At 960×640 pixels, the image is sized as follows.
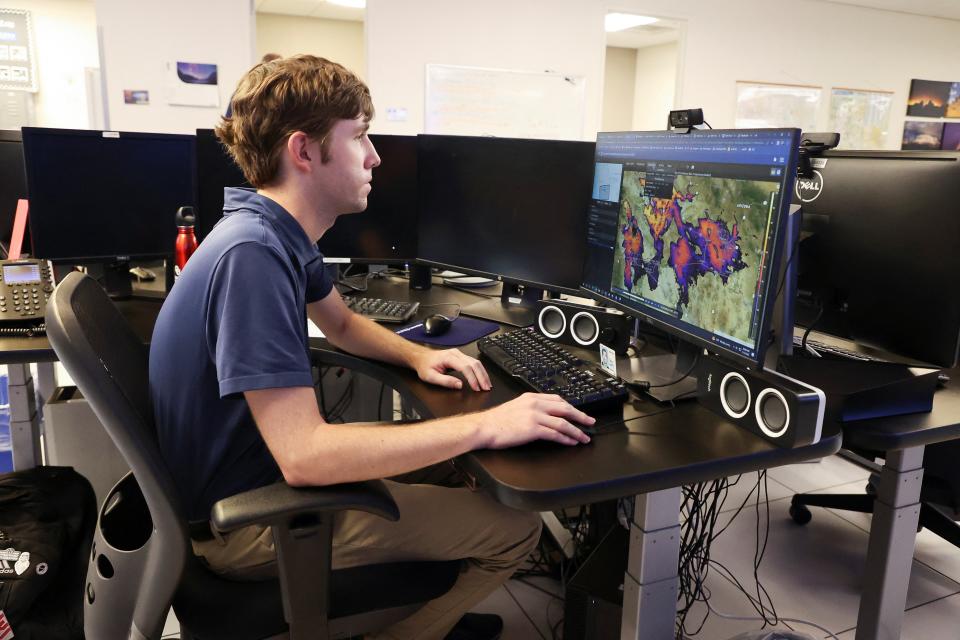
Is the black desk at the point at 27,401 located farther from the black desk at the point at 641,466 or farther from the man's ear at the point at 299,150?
the black desk at the point at 641,466

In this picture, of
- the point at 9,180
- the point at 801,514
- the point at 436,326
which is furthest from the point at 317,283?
the point at 801,514

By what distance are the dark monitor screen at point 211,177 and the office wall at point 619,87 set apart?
8.53 m

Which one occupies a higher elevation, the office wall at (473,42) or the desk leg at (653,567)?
the office wall at (473,42)

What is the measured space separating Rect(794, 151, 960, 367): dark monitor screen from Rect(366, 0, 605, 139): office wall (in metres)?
4.17

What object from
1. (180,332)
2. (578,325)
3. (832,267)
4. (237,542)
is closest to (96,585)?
(237,542)

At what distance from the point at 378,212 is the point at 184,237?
1.84 ft

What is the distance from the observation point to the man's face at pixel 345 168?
3.82 feet

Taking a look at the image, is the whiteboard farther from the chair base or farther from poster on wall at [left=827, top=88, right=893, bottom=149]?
the chair base

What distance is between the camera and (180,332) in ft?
3.40

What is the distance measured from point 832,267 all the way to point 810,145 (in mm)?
261

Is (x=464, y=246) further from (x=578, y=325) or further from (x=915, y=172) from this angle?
(x=915, y=172)

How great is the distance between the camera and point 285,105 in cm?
112

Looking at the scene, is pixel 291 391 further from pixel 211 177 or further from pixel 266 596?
pixel 211 177

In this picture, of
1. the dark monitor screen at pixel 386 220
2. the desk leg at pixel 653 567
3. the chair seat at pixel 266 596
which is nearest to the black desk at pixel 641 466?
the desk leg at pixel 653 567
